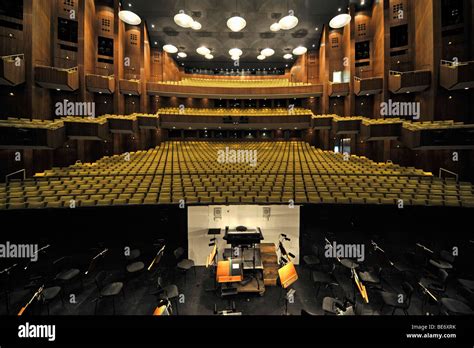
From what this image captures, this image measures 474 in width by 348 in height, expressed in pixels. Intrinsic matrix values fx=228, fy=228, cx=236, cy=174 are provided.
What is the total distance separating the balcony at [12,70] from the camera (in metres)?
5.94

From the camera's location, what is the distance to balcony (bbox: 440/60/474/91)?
6398 mm

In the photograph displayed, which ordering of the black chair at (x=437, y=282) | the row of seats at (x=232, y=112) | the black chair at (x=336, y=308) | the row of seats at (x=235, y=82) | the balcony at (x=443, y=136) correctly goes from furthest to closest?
the row of seats at (x=235, y=82) → the row of seats at (x=232, y=112) → the balcony at (x=443, y=136) → the black chair at (x=437, y=282) → the black chair at (x=336, y=308)

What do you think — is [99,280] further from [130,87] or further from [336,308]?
[130,87]

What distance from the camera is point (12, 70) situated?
20.7ft

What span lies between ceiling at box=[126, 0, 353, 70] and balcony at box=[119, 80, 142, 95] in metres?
3.10

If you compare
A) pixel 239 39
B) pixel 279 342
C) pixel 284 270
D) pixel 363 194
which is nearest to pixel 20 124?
pixel 284 270

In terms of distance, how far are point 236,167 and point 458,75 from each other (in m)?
6.85

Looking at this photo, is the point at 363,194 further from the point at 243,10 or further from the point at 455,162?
the point at 243,10

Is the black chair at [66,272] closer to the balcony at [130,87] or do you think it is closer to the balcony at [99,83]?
the balcony at [99,83]

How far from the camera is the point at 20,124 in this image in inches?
228

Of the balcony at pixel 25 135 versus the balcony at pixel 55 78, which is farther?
the balcony at pixel 55 78

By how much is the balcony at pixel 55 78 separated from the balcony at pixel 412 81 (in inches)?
449

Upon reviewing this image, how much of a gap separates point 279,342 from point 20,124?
7727mm

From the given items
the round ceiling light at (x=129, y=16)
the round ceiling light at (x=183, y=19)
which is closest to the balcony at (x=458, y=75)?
the round ceiling light at (x=183, y=19)
